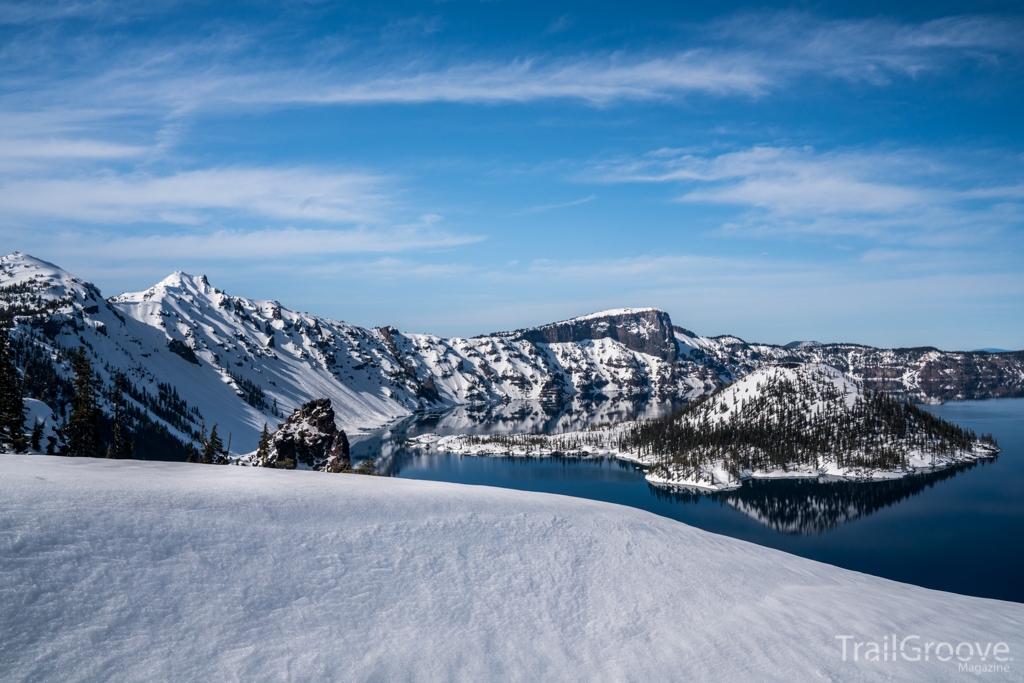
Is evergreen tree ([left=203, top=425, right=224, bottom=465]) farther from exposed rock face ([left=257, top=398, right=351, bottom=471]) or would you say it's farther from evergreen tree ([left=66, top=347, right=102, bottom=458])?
evergreen tree ([left=66, top=347, right=102, bottom=458])

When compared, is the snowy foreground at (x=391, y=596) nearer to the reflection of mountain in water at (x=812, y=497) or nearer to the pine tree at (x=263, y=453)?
the pine tree at (x=263, y=453)

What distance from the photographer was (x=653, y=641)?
1512cm

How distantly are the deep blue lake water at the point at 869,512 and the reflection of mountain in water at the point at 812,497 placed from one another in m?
0.23

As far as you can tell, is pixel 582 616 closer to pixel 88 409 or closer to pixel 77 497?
pixel 77 497

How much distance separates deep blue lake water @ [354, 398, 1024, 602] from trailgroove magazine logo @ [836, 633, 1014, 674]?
229 feet

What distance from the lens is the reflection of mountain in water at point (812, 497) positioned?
11253 centimetres

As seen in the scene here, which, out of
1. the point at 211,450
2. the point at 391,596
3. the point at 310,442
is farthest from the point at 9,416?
the point at 391,596

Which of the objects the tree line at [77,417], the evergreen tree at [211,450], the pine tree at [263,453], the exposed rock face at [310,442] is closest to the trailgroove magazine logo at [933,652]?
the exposed rock face at [310,442]

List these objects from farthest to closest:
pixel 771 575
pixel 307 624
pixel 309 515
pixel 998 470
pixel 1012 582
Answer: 1. pixel 998 470
2. pixel 1012 582
3. pixel 771 575
4. pixel 309 515
5. pixel 307 624

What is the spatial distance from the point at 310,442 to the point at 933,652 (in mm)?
49007

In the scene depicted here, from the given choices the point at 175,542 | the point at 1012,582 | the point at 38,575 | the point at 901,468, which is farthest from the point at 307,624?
the point at 901,468

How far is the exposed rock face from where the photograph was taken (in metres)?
51.6

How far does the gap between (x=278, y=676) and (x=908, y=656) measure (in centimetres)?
1621

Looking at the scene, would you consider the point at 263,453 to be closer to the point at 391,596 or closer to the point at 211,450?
the point at 211,450
